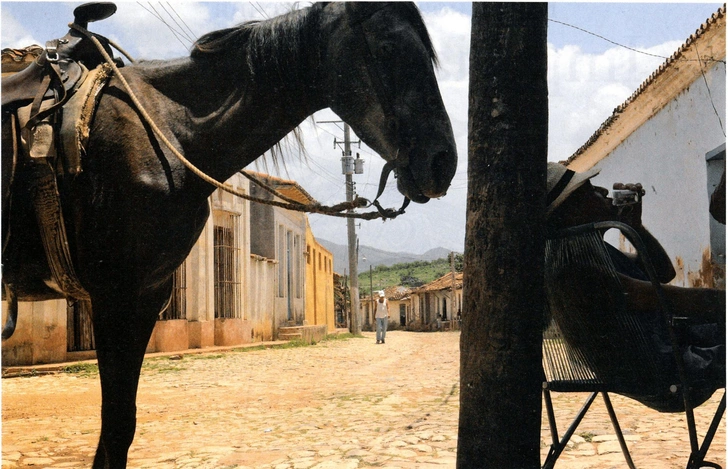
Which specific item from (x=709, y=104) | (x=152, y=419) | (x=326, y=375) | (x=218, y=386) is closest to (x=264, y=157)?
(x=152, y=419)

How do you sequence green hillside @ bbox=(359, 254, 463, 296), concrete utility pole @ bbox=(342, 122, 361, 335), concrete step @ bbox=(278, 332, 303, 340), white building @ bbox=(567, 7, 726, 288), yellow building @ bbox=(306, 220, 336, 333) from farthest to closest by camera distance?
green hillside @ bbox=(359, 254, 463, 296) → yellow building @ bbox=(306, 220, 336, 333) → concrete utility pole @ bbox=(342, 122, 361, 335) → concrete step @ bbox=(278, 332, 303, 340) → white building @ bbox=(567, 7, 726, 288)

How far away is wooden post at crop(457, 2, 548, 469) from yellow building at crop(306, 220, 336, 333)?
2506 centimetres

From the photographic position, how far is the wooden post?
2.01 m

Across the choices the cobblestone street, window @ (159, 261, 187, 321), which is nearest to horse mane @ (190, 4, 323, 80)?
the cobblestone street

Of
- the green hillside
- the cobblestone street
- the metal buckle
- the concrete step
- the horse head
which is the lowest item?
the concrete step

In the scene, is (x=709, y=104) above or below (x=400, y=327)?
above

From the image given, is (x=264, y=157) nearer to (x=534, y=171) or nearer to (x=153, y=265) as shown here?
(x=153, y=265)

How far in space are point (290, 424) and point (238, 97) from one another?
3374mm

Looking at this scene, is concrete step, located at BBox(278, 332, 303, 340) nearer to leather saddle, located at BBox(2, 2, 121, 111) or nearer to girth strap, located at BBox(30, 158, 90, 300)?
leather saddle, located at BBox(2, 2, 121, 111)

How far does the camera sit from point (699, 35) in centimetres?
860

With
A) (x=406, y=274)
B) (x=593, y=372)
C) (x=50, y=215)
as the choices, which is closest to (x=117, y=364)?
(x=50, y=215)

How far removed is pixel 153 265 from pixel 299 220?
23646 mm

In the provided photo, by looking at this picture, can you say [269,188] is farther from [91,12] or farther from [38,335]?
[38,335]

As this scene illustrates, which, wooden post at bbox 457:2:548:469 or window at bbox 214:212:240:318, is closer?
wooden post at bbox 457:2:548:469
